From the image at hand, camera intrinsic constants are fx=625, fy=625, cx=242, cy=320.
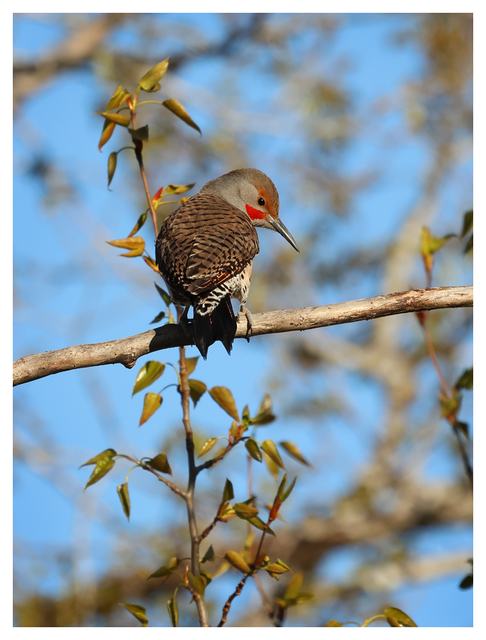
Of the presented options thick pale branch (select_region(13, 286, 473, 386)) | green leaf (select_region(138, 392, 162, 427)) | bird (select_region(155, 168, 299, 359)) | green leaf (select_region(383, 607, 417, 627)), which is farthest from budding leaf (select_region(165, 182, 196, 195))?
green leaf (select_region(383, 607, 417, 627))

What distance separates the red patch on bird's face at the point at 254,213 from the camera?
3801mm

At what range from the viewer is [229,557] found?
1918 mm

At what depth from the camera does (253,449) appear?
1939 millimetres

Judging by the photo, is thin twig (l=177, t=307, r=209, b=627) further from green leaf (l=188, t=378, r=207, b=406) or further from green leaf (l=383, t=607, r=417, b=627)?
green leaf (l=383, t=607, r=417, b=627)

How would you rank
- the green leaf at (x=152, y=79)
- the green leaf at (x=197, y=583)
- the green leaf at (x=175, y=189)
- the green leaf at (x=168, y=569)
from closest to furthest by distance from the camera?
the green leaf at (x=197, y=583), the green leaf at (x=168, y=569), the green leaf at (x=152, y=79), the green leaf at (x=175, y=189)

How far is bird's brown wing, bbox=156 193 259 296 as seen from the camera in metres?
2.59

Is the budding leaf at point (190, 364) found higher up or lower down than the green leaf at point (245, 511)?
higher up

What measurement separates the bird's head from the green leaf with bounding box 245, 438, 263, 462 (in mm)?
2018

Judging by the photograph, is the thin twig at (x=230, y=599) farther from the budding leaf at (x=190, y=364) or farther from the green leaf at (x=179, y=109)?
the green leaf at (x=179, y=109)

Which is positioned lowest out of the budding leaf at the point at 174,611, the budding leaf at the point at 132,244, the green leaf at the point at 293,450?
the budding leaf at the point at 174,611

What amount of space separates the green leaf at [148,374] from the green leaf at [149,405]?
5 centimetres

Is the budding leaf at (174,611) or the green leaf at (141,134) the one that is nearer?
the budding leaf at (174,611)

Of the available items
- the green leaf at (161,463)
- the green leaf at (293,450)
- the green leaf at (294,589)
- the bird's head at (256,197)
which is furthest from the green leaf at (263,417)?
the bird's head at (256,197)
